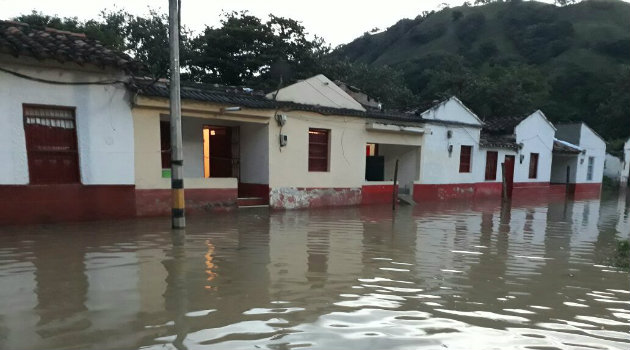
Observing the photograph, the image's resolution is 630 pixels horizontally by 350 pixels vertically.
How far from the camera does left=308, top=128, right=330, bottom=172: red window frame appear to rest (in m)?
13.7

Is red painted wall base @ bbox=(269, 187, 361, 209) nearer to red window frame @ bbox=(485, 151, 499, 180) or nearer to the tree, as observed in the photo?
red window frame @ bbox=(485, 151, 499, 180)

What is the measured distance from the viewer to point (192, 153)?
41.4 feet

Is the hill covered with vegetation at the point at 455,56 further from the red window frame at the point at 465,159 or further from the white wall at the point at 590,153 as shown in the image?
the white wall at the point at 590,153

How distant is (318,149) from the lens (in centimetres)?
1390

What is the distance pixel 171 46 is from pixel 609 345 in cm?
827

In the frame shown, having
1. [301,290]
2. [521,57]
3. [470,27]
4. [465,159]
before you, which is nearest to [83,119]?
[301,290]

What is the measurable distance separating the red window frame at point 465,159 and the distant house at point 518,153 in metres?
0.73

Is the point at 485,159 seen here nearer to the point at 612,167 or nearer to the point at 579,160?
the point at 579,160

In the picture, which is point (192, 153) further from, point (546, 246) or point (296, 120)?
point (546, 246)

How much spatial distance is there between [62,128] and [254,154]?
551 centimetres

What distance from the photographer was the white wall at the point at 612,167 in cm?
3456

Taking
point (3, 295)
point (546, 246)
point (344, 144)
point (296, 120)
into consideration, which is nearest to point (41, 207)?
point (3, 295)

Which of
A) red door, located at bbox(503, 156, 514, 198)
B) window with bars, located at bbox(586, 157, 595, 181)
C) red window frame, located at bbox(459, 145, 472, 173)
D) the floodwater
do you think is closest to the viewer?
the floodwater

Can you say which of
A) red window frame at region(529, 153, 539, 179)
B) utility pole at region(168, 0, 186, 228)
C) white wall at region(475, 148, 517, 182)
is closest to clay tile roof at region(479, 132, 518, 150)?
white wall at region(475, 148, 517, 182)
